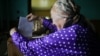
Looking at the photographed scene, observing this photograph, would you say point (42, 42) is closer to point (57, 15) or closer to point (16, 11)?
point (57, 15)

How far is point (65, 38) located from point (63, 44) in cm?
4

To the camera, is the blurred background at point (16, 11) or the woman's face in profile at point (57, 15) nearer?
the woman's face in profile at point (57, 15)

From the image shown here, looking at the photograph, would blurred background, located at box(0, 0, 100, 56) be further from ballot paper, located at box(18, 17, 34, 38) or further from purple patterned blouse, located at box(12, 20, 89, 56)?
purple patterned blouse, located at box(12, 20, 89, 56)

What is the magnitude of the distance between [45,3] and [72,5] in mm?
5734

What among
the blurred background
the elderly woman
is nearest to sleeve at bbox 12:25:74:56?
the elderly woman

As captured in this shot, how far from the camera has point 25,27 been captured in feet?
5.50

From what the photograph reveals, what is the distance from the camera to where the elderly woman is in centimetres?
150

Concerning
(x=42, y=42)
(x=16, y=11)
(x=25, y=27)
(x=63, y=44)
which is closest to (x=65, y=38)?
(x=63, y=44)

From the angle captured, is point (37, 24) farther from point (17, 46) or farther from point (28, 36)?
point (17, 46)

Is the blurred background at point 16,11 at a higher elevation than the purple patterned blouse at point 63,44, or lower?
lower

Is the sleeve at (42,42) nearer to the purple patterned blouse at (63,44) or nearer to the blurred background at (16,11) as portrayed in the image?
the purple patterned blouse at (63,44)

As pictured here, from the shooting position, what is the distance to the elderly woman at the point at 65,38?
1.50 m

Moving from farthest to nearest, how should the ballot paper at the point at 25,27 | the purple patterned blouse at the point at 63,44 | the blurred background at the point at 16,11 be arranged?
the blurred background at the point at 16,11 < the ballot paper at the point at 25,27 < the purple patterned blouse at the point at 63,44

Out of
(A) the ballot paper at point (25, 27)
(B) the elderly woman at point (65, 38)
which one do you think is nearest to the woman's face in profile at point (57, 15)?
(B) the elderly woman at point (65, 38)
